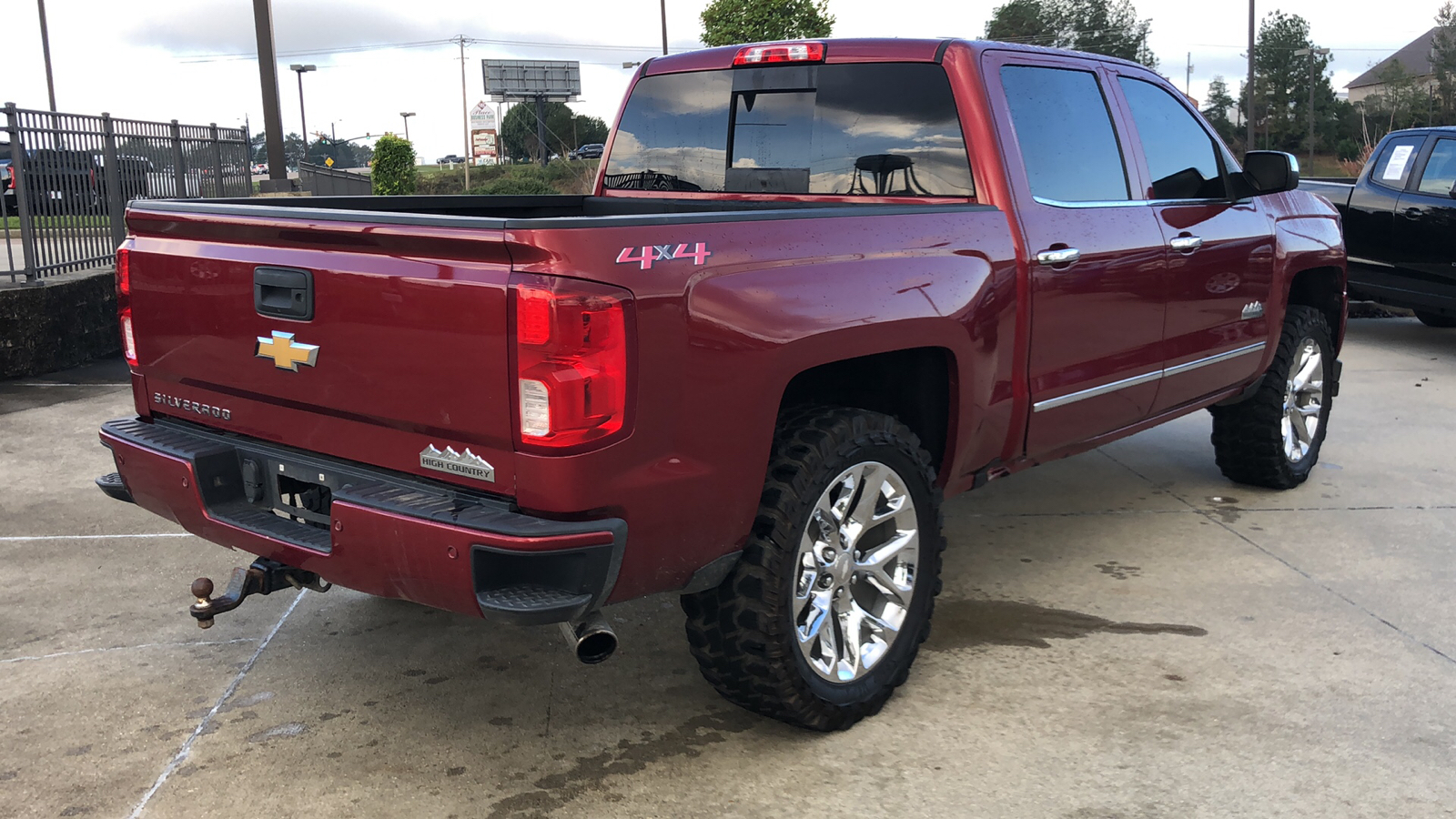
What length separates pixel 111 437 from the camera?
332 cm

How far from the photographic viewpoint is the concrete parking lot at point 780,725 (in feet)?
9.65

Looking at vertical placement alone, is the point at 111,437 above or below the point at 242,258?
below

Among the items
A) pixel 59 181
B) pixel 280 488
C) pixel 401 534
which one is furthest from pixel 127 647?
pixel 59 181

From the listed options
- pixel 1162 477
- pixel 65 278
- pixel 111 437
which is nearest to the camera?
pixel 111 437

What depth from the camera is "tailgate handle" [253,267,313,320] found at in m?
2.83

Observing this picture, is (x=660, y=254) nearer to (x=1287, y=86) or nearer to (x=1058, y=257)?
(x=1058, y=257)

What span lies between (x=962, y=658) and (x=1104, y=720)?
546 millimetres

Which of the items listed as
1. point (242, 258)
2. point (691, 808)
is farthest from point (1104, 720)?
point (242, 258)

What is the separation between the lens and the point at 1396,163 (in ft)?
33.3

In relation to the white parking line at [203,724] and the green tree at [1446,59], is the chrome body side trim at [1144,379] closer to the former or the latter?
the white parking line at [203,724]

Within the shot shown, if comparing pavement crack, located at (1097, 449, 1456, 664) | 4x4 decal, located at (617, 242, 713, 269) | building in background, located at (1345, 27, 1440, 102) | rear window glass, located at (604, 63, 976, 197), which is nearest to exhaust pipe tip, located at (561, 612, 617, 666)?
4x4 decal, located at (617, 242, 713, 269)

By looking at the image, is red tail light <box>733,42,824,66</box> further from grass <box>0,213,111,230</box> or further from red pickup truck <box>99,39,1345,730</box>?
grass <box>0,213,111,230</box>

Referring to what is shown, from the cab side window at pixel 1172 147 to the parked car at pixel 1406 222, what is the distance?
19.4 ft

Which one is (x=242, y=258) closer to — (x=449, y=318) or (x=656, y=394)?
(x=449, y=318)
